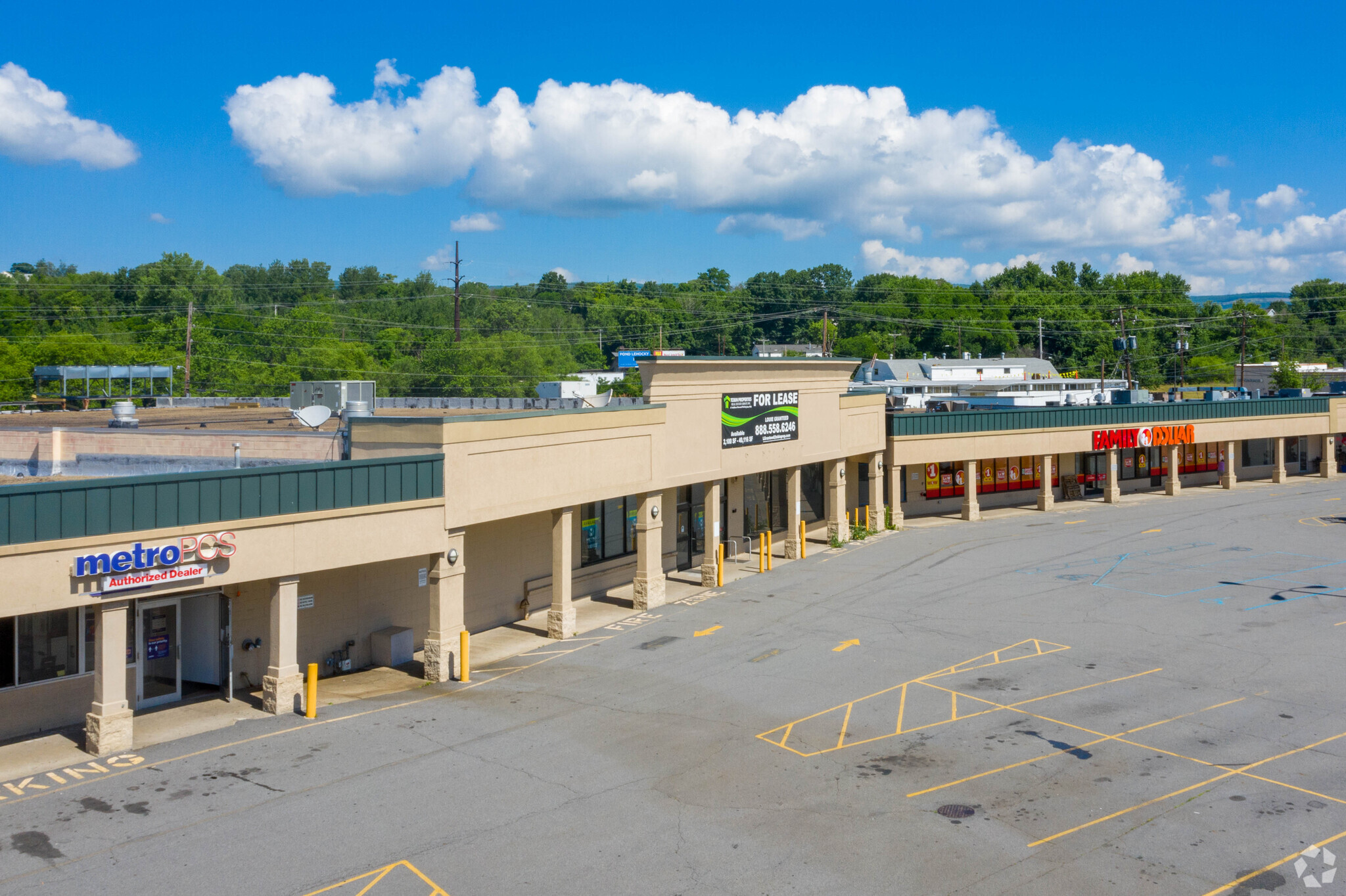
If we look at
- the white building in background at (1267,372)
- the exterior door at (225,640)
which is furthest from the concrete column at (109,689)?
the white building in background at (1267,372)

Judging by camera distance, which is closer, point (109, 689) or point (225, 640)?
→ point (109, 689)

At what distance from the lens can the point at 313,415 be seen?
26.2 metres

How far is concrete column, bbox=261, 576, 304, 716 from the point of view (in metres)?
20.4

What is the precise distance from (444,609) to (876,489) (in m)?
26.4

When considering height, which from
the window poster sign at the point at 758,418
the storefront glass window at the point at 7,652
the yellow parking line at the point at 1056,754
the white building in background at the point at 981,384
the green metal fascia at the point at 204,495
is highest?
the white building in background at the point at 981,384

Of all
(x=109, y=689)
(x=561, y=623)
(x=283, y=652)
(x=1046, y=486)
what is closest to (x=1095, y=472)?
(x=1046, y=486)

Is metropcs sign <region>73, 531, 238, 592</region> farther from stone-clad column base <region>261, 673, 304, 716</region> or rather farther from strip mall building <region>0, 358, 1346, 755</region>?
stone-clad column base <region>261, 673, 304, 716</region>

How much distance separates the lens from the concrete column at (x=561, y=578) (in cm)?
2711

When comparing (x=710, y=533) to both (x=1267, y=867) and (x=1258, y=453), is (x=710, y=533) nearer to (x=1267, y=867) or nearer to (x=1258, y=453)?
(x=1267, y=867)

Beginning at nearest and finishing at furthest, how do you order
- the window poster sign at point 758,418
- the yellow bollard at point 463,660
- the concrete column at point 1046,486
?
the yellow bollard at point 463,660, the window poster sign at point 758,418, the concrete column at point 1046,486

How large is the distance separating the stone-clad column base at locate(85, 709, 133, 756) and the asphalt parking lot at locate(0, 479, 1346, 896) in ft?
2.85

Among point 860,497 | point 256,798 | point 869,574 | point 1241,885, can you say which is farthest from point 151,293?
point 1241,885

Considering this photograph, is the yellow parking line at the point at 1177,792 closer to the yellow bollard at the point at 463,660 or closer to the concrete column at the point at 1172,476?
the yellow bollard at the point at 463,660

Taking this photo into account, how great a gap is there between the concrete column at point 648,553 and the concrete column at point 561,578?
3726mm
